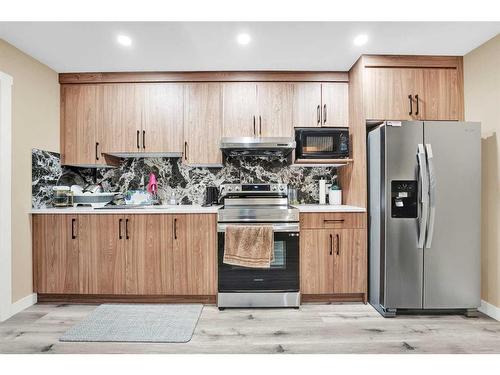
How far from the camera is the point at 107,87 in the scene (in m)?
3.33

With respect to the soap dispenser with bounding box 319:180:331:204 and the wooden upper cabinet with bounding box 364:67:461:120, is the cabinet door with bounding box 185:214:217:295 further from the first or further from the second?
the wooden upper cabinet with bounding box 364:67:461:120

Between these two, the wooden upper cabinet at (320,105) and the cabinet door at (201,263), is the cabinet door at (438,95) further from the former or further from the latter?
the cabinet door at (201,263)

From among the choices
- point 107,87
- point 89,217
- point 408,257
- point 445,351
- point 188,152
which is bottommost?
point 445,351

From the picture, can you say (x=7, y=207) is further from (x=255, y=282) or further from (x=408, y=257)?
(x=408, y=257)

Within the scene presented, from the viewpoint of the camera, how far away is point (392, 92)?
2.99 m

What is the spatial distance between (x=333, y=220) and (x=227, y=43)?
6.08 ft

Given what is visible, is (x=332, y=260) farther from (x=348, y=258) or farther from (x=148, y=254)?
(x=148, y=254)

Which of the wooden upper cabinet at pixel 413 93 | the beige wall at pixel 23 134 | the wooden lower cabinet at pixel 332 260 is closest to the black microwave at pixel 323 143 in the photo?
the wooden upper cabinet at pixel 413 93

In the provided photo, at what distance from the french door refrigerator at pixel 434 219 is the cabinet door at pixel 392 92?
41cm

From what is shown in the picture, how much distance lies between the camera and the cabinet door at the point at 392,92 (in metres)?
2.98

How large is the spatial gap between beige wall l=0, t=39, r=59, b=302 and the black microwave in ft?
8.49

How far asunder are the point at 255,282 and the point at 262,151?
54.3 inches

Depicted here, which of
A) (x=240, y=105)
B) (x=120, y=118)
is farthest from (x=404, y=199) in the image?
(x=120, y=118)

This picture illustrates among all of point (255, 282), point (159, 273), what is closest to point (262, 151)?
point (255, 282)
